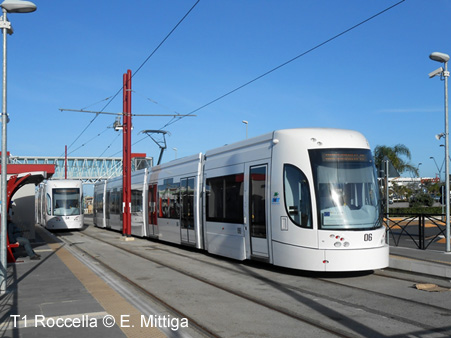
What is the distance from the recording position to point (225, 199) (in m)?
14.4

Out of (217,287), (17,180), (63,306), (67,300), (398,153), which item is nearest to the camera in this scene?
(63,306)

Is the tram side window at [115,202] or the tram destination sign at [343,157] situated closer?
the tram destination sign at [343,157]

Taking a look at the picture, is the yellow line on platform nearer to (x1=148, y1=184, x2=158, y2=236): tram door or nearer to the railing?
(x1=148, y1=184, x2=158, y2=236): tram door

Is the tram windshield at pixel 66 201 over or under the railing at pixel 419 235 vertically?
over

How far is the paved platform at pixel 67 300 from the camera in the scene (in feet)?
22.8

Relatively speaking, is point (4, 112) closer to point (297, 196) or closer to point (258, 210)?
point (258, 210)

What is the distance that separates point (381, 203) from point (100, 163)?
8034 centimetres

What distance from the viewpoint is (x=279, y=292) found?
970 centimetres

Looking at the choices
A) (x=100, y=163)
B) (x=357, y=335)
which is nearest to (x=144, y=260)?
(x=357, y=335)

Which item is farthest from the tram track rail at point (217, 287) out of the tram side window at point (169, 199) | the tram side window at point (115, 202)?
the tram side window at point (115, 202)

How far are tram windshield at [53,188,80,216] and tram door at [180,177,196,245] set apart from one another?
15.7m

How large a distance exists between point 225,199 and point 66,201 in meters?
19.9

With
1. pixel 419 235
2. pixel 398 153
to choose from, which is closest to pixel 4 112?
pixel 419 235

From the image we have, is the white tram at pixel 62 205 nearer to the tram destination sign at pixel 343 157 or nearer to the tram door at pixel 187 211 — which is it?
the tram door at pixel 187 211
